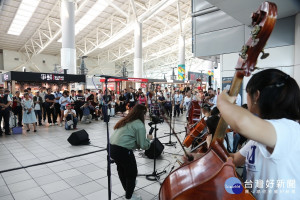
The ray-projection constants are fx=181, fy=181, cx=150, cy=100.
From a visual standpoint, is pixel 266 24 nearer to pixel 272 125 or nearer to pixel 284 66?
pixel 272 125

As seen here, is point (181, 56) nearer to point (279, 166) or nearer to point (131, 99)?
point (131, 99)

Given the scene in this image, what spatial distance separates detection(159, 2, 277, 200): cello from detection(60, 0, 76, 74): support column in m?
12.3

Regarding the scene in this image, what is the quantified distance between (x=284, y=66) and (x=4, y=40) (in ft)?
89.1

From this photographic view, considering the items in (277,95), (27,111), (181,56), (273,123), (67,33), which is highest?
(181,56)

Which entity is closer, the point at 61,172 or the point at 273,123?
the point at 273,123

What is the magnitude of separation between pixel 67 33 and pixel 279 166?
13.0 meters

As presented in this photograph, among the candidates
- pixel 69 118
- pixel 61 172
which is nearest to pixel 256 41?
pixel 61 172

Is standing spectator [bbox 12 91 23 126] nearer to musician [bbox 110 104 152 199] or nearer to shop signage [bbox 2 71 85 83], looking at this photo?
shop signage [bbox 2 71 85 83]

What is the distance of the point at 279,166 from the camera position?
0.84 metres

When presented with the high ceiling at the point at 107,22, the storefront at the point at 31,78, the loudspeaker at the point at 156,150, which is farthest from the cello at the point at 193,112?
the storefront at the point at 31,78

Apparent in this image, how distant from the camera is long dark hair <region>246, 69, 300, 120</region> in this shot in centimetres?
80

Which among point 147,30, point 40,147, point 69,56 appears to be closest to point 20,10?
point 69,56

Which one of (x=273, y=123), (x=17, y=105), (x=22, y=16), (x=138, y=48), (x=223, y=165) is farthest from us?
(x=138, y=48)

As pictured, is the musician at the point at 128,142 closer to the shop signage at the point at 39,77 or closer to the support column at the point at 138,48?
the shop signage at the point at 39,77
